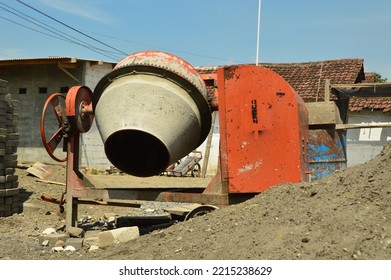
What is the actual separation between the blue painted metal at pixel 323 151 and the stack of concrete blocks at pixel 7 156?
5290 mm

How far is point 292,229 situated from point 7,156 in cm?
600

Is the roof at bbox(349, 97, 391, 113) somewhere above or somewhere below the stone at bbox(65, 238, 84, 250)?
above

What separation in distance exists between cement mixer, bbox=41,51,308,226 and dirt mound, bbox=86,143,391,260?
0.51m

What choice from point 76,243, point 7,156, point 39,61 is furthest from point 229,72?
point 39,61

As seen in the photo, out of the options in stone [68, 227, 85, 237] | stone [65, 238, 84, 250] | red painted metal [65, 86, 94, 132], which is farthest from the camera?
red painted metal [65, 86, 94, 132]

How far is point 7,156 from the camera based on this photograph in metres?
8.58

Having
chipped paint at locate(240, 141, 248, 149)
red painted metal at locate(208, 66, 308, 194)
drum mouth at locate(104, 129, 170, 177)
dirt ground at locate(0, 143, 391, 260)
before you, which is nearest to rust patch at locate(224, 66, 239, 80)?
red painted metal at locate(208, 66, 308, 194)

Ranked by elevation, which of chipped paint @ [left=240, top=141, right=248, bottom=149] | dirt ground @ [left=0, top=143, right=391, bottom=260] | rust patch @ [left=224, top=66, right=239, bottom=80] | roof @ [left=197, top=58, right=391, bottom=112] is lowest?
dirt ground @ [left=0, top=143, right=391, bottom=260]

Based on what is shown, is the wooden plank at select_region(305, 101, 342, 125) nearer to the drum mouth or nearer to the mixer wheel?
the drum mouth

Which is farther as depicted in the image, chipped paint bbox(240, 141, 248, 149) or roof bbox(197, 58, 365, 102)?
roof bbox(197, 58, 365, 102)

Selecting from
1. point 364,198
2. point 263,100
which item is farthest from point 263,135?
point 364,198

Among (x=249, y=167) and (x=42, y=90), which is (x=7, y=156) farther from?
(x=42, y=90)

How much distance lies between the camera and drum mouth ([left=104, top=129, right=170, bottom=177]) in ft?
21.2

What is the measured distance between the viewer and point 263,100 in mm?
5766
